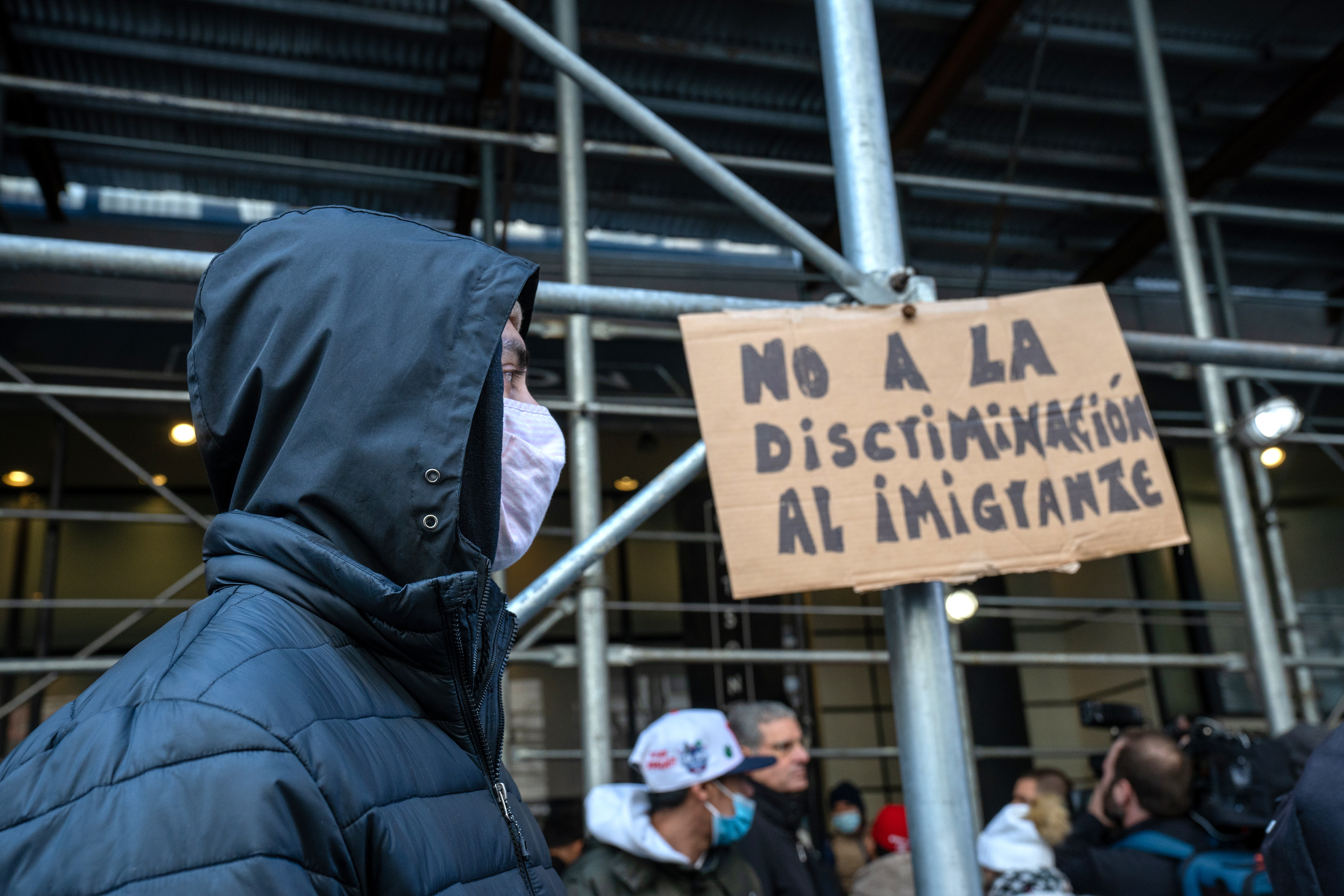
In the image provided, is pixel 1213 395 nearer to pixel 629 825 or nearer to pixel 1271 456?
pixel 1271 456

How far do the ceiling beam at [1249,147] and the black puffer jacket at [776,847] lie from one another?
3568 millimetres

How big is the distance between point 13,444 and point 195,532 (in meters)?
2.01

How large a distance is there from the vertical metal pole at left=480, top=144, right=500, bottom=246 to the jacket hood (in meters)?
4.40

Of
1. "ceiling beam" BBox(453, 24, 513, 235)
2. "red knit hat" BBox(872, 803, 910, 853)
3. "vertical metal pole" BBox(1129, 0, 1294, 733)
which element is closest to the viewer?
"vertical metal pole" BBox(1129, 0, 1294, 733)

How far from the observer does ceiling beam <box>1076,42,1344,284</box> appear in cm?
593

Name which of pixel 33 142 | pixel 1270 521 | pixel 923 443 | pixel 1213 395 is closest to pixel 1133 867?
pixel 923 443

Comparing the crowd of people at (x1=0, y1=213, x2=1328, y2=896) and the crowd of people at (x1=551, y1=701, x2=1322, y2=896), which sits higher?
the crowd of people at (x1=0, y1=213, x2=1328, y2=896)

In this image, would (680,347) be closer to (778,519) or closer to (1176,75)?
(1176,75)

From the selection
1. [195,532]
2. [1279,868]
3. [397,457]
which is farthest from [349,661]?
[195,532]

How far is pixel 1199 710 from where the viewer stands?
1030 centimetres

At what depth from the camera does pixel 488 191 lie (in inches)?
223

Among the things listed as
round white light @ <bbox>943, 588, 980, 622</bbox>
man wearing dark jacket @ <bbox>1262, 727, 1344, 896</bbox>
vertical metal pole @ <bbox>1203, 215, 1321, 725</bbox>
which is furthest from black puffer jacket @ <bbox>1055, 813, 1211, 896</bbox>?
round white light @ <bbox>943, 588, 980, 622</bbox>

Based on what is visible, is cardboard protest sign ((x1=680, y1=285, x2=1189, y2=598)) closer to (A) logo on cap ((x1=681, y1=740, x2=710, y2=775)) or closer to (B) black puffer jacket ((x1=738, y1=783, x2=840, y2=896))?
(A) logo on cap ((x1=681, y1=740, x2=710, y2=775))

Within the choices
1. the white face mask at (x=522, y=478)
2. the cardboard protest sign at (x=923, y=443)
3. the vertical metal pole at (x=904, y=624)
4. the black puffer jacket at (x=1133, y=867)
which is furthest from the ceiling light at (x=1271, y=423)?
the white face mask at (x=522, y=478)
